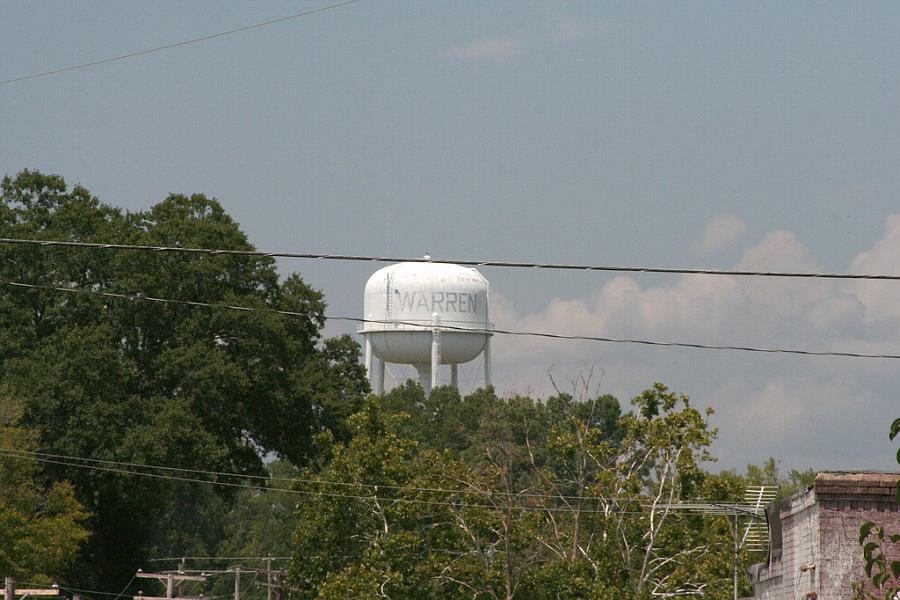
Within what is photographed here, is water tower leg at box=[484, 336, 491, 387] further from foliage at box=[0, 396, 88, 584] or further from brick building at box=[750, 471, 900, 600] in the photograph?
brick building at box=[750, 471, 900, 600]

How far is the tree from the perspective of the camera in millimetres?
47750

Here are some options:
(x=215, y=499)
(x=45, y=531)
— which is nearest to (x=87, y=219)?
(x=45, y=531)

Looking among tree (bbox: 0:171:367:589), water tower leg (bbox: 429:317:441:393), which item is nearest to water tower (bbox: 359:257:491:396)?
water tower leg (bbox: 429:317:441:393)

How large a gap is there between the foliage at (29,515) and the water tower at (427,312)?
36.0 metres

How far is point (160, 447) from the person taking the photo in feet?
155

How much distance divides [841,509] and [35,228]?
36.1 meters

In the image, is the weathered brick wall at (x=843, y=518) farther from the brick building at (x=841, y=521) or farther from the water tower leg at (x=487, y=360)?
the water tower leg at (x=487, y=360)

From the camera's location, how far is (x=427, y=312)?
83188 millimetres

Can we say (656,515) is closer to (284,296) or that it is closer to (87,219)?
(284,296)

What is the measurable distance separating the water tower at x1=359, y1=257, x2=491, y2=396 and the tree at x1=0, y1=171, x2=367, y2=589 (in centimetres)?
2630

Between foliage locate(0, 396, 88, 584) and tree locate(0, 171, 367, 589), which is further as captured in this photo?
tree locate(0, 171, 367, 589)

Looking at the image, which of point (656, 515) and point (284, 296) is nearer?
point (656, 515)

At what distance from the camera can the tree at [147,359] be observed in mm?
47750

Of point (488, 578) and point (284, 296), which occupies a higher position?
point (284, 296)
